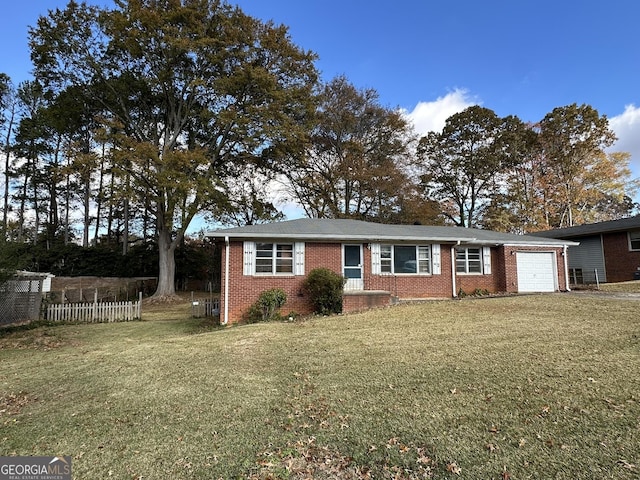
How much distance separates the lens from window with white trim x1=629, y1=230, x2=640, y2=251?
18.4 metres

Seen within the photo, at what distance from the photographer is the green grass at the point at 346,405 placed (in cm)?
309

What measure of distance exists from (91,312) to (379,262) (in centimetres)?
1125

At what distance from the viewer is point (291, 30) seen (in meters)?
24.2

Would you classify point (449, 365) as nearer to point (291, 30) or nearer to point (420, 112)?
point (291, 30)

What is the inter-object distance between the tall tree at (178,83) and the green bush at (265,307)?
11.0m

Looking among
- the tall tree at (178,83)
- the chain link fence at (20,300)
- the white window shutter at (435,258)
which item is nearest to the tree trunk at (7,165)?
the tall tree at (178,83)

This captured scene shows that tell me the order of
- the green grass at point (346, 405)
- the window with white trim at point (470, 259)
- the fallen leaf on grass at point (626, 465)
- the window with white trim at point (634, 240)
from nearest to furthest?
the fallen leaf on grass at point (626, 465) < the green grass at point (346, 405) < the window with white trim at point (470, 259) < the window with white trim at point (634, 240)

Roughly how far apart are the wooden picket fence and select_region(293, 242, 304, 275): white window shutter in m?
6.89

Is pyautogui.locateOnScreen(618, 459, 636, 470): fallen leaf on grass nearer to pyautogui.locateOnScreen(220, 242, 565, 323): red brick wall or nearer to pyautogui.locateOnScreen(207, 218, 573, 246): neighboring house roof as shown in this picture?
pyautogui.locateOnScreen(220, 242, 565, 323): red brick wall

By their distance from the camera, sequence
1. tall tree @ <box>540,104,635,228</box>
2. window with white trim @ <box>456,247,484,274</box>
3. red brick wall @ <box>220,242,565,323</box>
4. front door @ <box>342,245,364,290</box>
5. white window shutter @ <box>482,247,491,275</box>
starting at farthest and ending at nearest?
tall tree @ <box>540,104,635,228</box>, white window shutter @ <box>482,247,491,275</box>, window with white trim @ <box>456,247,484,274</box>, front door @ <box>342,245,364,290</box>, red brick wall @ <box>220,242,565,323</box>

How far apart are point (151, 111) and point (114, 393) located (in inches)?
921

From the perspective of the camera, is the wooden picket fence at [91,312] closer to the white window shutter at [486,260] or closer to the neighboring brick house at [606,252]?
the white window shutter at [486,260]

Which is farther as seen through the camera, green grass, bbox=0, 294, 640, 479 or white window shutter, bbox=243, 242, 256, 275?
white window shutter, bbox=243, 242, 256, 275

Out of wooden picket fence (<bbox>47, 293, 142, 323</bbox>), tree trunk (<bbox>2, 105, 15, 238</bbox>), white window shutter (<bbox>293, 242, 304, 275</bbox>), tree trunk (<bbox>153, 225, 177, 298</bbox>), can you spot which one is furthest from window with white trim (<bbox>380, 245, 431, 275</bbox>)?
tree trunk (<bbox>2, 105, 15, 238</bbox>)
